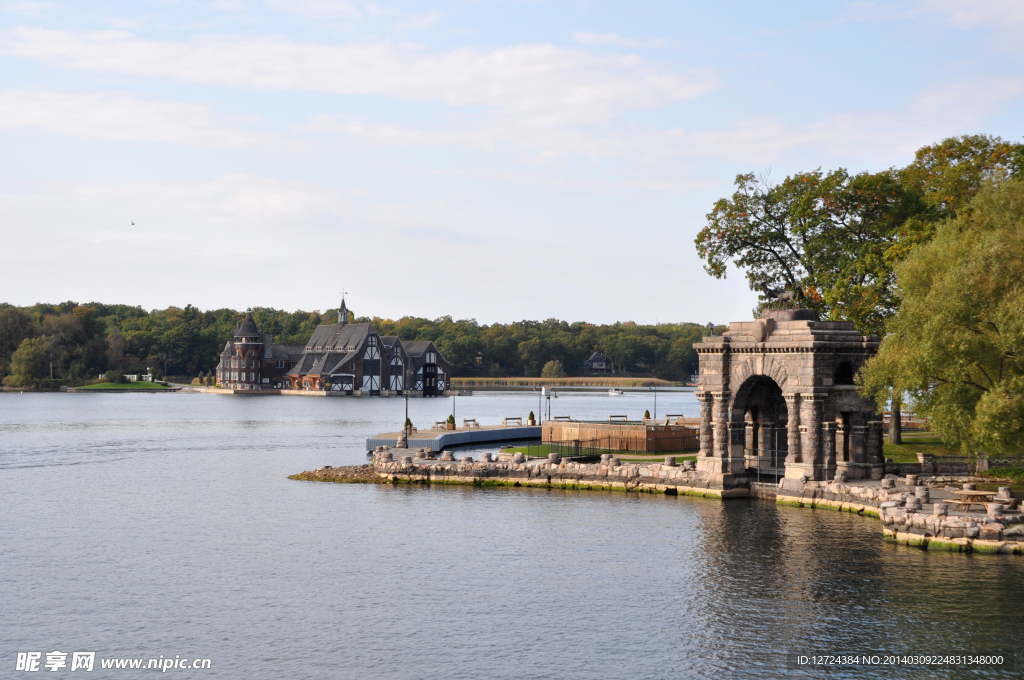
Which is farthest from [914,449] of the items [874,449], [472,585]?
[472,585]

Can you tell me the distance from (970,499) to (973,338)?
630cm

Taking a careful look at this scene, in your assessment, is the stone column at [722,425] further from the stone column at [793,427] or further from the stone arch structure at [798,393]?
the stone column at [793,427]

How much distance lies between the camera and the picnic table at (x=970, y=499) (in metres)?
38.0

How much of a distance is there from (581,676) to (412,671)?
4.10 m

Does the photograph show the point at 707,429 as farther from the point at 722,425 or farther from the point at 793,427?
the point at 793,427

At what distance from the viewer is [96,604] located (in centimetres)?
3036

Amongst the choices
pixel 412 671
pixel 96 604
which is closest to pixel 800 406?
pixel 412 671

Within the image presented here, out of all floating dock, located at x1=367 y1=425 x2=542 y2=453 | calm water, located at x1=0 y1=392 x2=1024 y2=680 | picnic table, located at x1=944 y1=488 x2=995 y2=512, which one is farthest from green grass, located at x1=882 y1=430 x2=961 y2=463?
floating dock, located at x1=367 y1=425 x2=542 y2=453

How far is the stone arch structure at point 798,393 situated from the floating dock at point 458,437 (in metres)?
24.8

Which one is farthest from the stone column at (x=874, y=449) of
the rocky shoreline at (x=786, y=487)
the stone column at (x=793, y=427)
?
the stone column at (x=793, y=427)

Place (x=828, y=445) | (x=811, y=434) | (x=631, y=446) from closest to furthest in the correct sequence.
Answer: (x=811, y=434) < (x=828, y=445) < (x=631, y=446)

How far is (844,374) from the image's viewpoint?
48906 millimetres

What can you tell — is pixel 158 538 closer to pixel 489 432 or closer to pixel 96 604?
pixel 96 604

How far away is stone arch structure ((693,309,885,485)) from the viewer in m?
46.7
